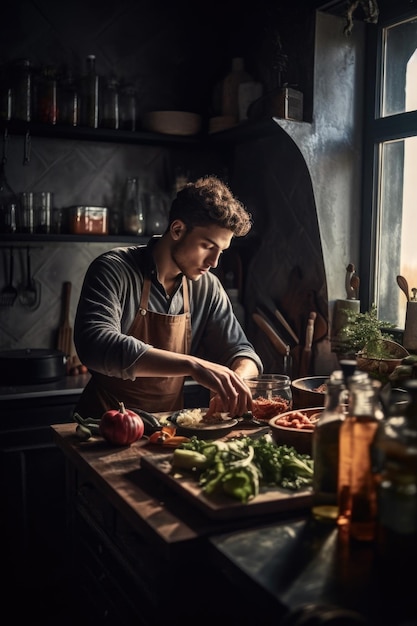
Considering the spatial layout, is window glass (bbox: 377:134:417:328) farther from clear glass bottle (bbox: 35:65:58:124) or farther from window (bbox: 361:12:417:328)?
clear glass bottle (bbox: 35:65:58:124)

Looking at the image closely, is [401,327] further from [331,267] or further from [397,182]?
[397,182]

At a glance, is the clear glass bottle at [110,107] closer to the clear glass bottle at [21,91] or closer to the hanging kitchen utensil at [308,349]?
the clear glass bottle at [21,91]

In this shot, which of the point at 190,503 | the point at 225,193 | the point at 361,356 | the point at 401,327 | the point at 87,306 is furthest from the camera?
the point at 401,327

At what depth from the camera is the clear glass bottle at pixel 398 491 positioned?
1.12 meters

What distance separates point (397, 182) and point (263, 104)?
774mm

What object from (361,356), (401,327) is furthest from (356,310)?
(361,356)

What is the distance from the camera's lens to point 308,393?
212cm

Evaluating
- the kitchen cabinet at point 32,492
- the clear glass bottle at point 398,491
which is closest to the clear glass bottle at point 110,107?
the kitchen cabinet at point 32,492

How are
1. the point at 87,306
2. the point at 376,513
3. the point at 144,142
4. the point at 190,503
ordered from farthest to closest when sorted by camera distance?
the point at 144,142, the point at 87,306, the point at 190,503, the point at 376,513

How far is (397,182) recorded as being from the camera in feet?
10.5

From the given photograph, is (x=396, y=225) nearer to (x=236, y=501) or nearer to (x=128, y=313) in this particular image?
(x=128, y=313)

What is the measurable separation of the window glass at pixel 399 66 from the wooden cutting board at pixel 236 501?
2.16 meters

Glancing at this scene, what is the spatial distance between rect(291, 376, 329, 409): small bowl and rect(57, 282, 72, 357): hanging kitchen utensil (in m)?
1.90

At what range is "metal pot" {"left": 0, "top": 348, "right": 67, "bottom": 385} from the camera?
3.25 metres
